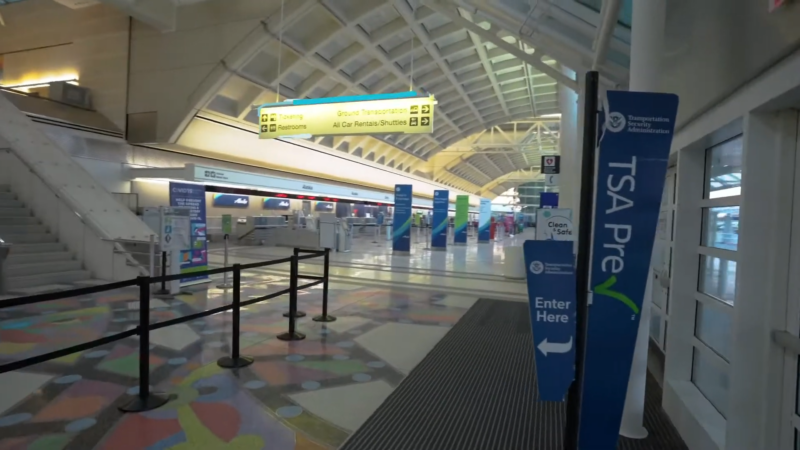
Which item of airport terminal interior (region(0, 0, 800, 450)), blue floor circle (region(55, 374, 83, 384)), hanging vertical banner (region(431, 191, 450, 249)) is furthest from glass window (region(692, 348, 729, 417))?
hanging vertical banner (region(431, 191, 450, 249))

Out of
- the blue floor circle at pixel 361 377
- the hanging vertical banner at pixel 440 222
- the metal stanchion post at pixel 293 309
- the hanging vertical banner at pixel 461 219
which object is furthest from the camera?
the hanging vertical banner at pixel 461 219

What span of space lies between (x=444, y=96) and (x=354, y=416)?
1941 cm

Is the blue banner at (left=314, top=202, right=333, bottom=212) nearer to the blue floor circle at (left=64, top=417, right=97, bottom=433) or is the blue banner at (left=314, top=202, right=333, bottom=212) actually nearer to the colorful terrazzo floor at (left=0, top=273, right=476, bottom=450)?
the colorful terrazzo floor at (left=0, top=273, right=476, bottom=450)

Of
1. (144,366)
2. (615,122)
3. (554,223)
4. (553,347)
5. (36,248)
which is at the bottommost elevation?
(144,366)

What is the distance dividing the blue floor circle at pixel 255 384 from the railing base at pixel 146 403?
0.57 metres

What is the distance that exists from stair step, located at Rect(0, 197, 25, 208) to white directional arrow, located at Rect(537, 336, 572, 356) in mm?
10141

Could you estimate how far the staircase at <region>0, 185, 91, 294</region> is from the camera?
280 inches

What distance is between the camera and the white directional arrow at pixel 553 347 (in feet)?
6.02

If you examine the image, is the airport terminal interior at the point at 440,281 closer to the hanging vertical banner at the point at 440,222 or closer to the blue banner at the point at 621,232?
the blue banner at the point at 621,232

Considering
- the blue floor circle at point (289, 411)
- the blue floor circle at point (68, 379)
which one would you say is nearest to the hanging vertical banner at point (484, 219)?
the blue floor circle at point (289, 411)

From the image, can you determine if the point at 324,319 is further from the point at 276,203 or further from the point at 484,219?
the point at 484,219

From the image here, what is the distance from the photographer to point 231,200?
17391 millimetres

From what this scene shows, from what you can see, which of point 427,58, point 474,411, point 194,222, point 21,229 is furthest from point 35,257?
point 427,58

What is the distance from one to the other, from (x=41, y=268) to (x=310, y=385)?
6.53 meters
